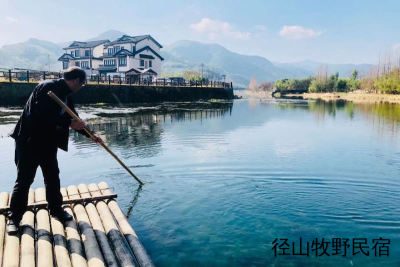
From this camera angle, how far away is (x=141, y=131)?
18.9 metres

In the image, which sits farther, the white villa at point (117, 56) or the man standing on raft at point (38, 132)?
the white villa at point (117, 56)

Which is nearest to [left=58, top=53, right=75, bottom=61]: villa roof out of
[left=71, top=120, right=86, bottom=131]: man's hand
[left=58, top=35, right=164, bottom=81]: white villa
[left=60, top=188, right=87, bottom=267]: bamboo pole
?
[left=58, top=35, right=164, bottom=81]: white villa

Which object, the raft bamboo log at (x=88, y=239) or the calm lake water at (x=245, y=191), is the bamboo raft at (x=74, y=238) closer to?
the raft bamboo log at (x=88, y=239)

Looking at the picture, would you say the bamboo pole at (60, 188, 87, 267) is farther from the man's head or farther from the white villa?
the white villa

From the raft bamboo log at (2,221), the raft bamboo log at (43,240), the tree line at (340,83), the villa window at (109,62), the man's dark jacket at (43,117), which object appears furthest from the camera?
the tree line at (340,83)

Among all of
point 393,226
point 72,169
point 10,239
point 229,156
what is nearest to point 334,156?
point 229,156

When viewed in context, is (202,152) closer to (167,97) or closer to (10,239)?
(10,239)

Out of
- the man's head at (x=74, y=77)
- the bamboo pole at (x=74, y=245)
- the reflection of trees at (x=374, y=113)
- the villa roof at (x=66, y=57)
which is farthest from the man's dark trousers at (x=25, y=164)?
the villa roof at (x=66, y=57)

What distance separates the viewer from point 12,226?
441cm

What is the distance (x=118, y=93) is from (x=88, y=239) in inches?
1639

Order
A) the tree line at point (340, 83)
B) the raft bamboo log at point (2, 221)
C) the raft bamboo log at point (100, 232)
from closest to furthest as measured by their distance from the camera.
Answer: the raft bamboo log at point (100, 232) < the raft bamboo log at point (2, 221) < the tree line at point (340, 83)

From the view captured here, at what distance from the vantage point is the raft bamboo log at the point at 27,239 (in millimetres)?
3691

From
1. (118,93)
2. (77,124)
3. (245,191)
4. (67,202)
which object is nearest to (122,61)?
A: (118,93)

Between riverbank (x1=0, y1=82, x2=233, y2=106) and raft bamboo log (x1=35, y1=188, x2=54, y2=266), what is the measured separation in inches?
1303
